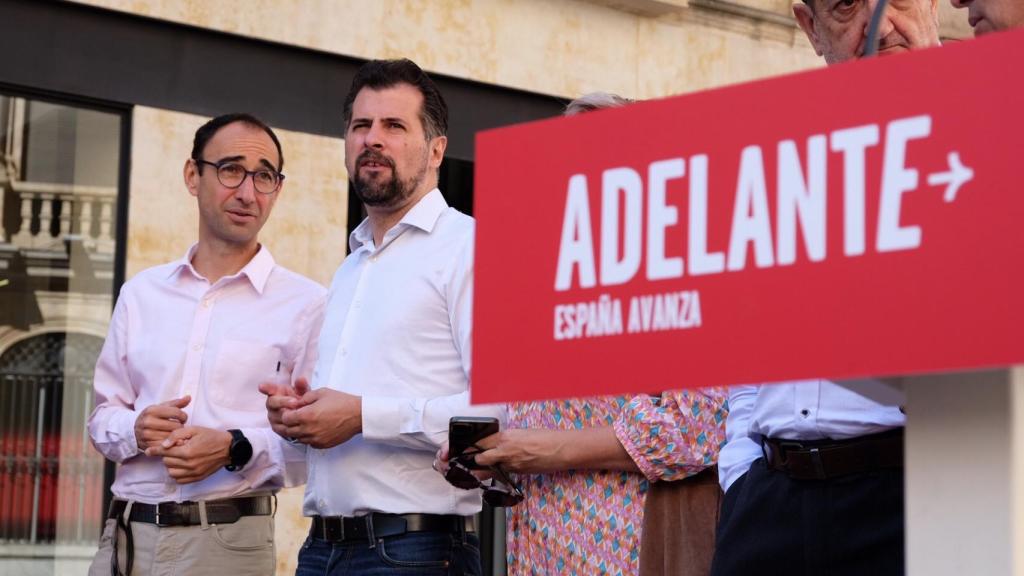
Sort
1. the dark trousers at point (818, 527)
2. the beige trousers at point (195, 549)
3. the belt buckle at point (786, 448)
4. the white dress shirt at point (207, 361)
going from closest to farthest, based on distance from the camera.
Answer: the dark trousers at point (818, 527)
the belt buckle at point (786, 448)
the beige trousers at point (195, 549)
the white dress shirt at point (207, 361)

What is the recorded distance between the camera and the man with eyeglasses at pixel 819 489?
2.75 metres

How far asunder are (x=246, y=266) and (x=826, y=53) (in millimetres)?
2136

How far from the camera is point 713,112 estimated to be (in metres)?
1.76

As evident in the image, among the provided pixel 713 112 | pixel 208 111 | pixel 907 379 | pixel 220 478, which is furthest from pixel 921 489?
pixel 208 111

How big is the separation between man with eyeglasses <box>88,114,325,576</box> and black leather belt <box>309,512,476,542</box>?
0.65 metres

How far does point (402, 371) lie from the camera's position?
3.93 meters

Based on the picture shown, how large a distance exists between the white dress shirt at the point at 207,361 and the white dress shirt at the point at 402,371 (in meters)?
0.52

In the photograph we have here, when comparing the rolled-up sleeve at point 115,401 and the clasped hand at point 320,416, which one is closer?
the clasped hand at point 320,416

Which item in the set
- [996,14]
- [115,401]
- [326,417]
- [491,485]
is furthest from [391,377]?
[996,14]

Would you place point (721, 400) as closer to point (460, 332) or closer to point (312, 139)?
point (460, 332)

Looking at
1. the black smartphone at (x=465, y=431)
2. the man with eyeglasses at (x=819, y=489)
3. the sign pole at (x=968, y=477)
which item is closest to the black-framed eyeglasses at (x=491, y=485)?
the black smartphone at (x=465, y=431)

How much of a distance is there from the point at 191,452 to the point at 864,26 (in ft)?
7.20

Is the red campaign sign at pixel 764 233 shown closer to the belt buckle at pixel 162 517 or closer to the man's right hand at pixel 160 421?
the man's right hand at pixel 160 421

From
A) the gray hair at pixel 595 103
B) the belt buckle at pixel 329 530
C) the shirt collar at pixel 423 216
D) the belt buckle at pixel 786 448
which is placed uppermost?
the gray hair at pixel 595 103
